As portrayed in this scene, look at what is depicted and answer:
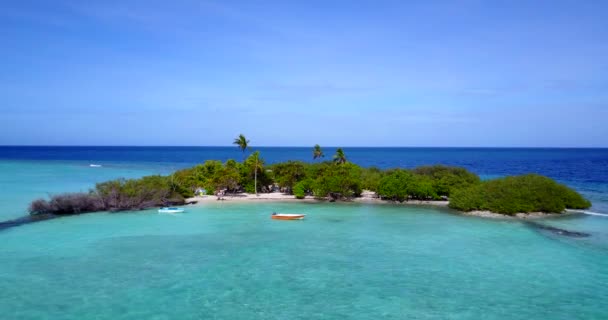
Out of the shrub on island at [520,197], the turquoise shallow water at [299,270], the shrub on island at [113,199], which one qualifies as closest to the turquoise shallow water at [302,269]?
the turquoise shallow water at [299,270]

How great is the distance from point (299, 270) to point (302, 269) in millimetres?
258

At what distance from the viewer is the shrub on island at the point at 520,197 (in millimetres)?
41031

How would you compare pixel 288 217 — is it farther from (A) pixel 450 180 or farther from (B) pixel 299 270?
(A) pixel 450 180

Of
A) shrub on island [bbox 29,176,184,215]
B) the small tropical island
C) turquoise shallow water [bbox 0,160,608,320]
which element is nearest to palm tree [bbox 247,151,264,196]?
the small tropical island

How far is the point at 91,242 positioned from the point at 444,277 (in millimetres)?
24978

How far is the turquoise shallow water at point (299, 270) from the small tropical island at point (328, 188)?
192 inches

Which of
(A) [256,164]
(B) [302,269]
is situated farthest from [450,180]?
(B) [302,269]

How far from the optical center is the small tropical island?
136 feet

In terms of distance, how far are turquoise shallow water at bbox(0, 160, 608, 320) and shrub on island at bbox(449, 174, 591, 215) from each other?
11.2ft

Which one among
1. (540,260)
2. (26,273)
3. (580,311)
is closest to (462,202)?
(540,260)

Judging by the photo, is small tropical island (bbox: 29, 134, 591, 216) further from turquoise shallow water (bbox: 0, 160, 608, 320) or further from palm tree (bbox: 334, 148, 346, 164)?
turquoise shallow water (bbox: 0, 160, 608, 320)

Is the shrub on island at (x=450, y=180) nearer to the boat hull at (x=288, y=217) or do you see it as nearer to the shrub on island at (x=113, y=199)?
the boat hull at (x=288, y=217)

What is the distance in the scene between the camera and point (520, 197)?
41219 millimetres

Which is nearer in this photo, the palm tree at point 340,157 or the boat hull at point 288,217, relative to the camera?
the boat hull at point 288,217
